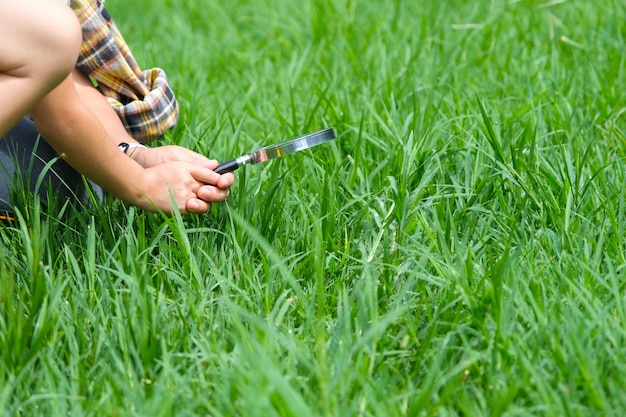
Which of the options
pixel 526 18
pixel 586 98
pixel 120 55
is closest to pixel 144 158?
pixel 120 55

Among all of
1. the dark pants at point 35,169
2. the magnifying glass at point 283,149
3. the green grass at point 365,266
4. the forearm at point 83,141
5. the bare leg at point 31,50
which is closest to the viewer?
the green grass at point 365,266

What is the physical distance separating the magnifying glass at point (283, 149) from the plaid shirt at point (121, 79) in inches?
15.3

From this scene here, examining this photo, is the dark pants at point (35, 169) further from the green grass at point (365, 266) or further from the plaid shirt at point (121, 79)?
the plaid shirt at point (121, 79)

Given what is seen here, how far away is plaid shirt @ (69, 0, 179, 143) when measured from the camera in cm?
198

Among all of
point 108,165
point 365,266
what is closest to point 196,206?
point 108,165

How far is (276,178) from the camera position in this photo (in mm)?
1878

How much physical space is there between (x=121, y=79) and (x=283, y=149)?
1.71ft

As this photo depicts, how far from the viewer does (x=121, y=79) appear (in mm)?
2039

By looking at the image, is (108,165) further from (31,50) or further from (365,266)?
(365,266)

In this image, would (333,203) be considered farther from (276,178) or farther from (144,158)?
(144,158)

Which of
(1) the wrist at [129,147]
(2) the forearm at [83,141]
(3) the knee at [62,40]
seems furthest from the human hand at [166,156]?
(3) the knee at [62,40]

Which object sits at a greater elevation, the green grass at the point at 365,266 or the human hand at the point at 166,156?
the human hand at the point at 166,156

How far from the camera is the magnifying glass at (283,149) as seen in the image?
1.66 meters

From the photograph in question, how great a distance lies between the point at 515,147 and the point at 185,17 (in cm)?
168
